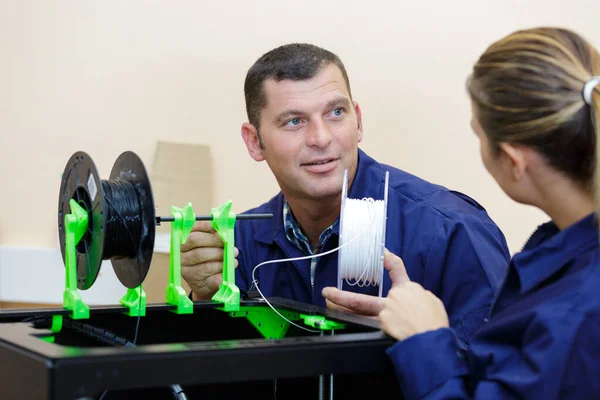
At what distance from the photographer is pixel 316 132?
204 centimetres

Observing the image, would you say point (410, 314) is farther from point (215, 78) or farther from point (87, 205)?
point (215, 78)

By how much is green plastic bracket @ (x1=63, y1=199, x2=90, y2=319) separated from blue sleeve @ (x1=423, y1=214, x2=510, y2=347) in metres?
0.79

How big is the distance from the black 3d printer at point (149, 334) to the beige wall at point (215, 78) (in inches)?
58.9

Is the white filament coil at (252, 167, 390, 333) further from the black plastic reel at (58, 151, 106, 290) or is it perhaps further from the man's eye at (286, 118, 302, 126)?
the man's eye at (286, 118, 302, 126)

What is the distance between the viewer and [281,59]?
2131 millimetres

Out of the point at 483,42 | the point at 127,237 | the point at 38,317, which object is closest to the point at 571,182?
the point at 127,237

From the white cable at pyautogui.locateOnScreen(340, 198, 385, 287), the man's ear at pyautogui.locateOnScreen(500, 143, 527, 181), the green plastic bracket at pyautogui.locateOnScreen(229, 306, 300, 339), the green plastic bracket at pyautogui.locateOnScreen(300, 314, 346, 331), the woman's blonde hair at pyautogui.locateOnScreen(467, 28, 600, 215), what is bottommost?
the green plastic bracket at pyautogui.locateOnScreen(229, 306, 300, 339)

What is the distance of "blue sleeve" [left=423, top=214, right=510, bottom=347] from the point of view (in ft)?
5.53

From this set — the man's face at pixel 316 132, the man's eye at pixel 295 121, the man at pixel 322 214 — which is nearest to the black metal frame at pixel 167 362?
the man at pixel 322 214

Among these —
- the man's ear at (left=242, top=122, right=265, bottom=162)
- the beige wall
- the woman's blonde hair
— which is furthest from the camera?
the beige wall

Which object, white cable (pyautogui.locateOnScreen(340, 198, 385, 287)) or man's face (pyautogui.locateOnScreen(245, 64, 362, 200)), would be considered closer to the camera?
white cable (pyautogui.locateOnScreen(340, 198, 385, 287))

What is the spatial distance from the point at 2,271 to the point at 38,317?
1723 mm

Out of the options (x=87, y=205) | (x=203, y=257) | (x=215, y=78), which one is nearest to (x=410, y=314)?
(x=87, y=205)

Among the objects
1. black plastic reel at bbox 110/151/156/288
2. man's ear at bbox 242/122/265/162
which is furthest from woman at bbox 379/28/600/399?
man's ear at bbox 242/122/265/162
